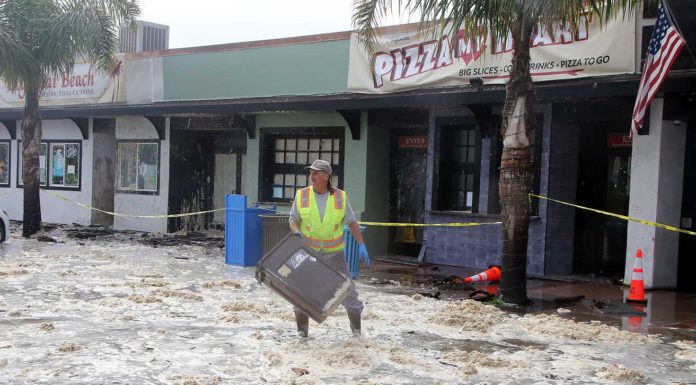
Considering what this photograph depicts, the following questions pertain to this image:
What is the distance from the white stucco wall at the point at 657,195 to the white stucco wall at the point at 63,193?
1505 centimetres

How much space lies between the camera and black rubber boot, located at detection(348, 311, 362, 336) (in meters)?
8.22

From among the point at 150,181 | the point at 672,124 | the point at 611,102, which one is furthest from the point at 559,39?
the point at 150,181

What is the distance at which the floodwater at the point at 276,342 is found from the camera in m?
6.78

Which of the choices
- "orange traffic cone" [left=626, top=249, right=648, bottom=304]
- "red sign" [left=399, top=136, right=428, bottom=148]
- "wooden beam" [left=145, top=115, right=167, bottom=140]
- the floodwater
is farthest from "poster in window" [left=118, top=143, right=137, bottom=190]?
"orange traffic cone" [left=626, top=249, right=648, bottom=304]

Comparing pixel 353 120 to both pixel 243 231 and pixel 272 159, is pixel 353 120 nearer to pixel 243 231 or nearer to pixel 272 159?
pixel 272 159

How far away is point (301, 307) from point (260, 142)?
35.4ft

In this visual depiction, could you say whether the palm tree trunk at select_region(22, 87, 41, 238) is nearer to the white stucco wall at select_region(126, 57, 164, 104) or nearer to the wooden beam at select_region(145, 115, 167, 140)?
the white stucco wall at select_region(126, 57, 164, 104)

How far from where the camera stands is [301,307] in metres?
7.72

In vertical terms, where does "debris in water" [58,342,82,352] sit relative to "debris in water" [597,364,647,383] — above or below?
below

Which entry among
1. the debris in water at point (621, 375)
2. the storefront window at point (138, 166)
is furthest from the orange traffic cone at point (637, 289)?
the storefront window at point (138, 166)

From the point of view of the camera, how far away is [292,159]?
58.7ft

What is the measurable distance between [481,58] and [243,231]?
5.05 meters

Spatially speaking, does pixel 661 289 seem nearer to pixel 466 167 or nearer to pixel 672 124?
pixel 672 124

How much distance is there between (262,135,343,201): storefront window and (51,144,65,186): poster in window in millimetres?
7738
